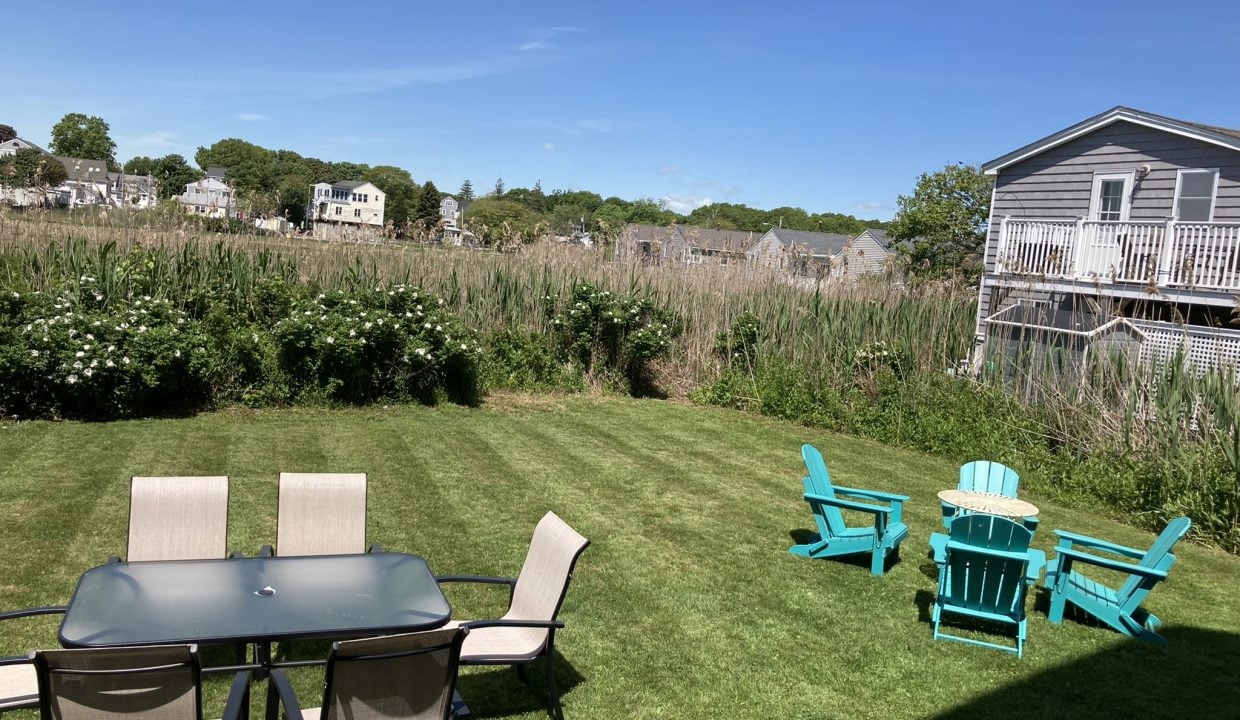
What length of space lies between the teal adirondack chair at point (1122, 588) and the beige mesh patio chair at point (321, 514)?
440 centimetres

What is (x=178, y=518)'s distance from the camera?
4.56 metres

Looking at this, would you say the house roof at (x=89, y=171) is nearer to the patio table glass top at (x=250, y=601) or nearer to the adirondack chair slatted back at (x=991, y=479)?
the patio table glass top at (x=250, y=601)

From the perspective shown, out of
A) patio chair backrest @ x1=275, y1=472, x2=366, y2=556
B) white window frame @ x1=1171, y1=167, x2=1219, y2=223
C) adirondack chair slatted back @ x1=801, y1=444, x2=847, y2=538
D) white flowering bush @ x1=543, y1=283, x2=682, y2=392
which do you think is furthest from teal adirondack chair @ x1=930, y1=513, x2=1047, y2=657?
white window frame @ x1=1171, y1=167, x2=1219, y2=223

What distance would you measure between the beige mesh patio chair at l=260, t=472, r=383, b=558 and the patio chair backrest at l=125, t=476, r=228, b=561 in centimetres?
32

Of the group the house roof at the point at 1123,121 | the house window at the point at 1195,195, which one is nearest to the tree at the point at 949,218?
the house roof at the point at 1123,121

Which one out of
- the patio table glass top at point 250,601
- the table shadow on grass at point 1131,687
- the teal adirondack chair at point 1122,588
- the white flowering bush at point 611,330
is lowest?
the table shadow on grass at point 1131,687

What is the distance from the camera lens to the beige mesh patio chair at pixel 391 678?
2964 mm

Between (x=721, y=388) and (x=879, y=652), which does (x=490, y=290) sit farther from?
(x=879, y=652)

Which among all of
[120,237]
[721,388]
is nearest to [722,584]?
[721,388]

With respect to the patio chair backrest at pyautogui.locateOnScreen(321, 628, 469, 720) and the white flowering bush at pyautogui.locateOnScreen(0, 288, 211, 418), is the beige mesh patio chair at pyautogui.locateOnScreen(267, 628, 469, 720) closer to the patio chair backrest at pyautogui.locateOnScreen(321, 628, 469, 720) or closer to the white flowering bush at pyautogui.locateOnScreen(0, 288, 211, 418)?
the patio chair backrest at pyautogui.locateOnScreen(321, 628, 469, 720)

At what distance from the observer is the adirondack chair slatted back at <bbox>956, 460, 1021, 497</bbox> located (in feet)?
23.5

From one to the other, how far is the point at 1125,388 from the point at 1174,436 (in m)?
1.10

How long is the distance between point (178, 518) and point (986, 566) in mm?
4564

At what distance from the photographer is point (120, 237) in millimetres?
11664
